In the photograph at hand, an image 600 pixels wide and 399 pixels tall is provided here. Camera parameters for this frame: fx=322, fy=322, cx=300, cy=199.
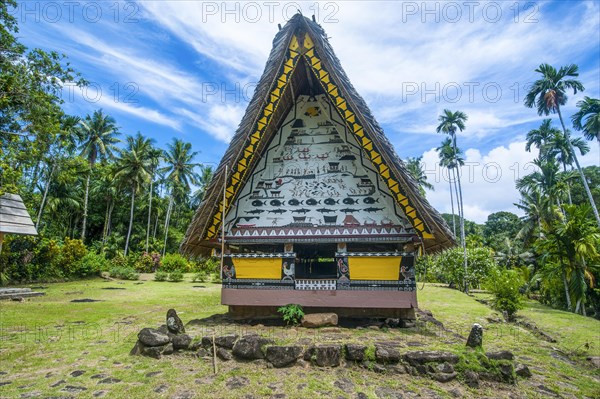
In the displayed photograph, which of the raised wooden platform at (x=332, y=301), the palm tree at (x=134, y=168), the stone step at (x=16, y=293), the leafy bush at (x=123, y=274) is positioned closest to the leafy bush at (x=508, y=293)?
the raised wooden platform at (x=332, y=301)

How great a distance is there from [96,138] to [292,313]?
119 ft

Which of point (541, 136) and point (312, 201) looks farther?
point (541, 136)

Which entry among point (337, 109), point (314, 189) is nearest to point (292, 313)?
point (314, 189)

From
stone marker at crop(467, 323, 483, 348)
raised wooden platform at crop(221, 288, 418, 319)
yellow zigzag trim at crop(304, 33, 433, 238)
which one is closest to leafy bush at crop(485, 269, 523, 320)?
raised wooden platform at crop(221, 288, 418, 319)

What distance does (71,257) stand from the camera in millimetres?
21719

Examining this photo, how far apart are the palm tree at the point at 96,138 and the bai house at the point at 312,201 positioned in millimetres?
32759

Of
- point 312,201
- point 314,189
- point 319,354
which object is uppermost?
point 314,189

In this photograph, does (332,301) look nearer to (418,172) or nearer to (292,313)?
(292,313)

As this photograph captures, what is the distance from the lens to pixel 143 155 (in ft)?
112

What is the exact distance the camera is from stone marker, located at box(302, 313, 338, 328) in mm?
6363

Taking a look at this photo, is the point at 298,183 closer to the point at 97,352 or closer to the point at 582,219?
the point at 97,352

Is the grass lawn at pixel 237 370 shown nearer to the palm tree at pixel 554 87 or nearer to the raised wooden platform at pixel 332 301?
the raised wooden platform at pixel 332 301

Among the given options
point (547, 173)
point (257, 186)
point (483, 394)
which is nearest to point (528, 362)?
point (483, 394)

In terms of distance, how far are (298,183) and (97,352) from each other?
4.97 meters
